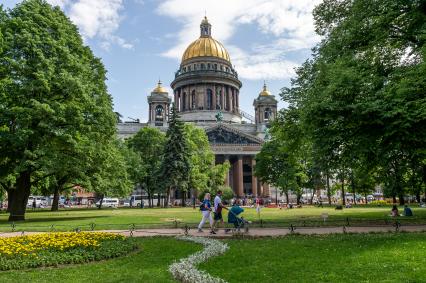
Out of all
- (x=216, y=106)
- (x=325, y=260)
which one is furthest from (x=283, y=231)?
(x=216, y=106)

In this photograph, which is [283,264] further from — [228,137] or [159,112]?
[159,112]

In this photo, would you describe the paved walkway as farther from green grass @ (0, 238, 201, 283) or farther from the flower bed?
green grass @ (0, 238, 201, 283)

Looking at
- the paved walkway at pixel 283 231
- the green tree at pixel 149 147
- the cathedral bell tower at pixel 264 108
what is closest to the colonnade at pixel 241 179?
the cathedral bell tower at pixel 264 108

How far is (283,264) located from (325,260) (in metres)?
1.10

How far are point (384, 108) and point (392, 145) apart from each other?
2403 mm

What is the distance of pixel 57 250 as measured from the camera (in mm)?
11320

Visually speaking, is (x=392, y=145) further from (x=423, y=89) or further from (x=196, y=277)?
(x=196, y=277)

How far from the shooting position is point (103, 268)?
955 centimetres

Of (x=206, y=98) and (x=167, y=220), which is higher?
(x=206, y=98)

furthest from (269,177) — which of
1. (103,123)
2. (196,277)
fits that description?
(196,277)

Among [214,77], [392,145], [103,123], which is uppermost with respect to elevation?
[214,77]

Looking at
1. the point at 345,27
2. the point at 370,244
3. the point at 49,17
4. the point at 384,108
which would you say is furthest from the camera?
the point at 49,17

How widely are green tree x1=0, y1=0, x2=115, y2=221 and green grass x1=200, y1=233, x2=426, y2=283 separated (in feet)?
50.9

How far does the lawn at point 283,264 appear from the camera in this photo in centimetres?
815
